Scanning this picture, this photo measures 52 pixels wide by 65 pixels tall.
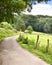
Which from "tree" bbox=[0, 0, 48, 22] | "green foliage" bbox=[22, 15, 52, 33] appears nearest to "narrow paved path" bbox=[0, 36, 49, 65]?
"tree" bbox=[0, 0, 48, 22]

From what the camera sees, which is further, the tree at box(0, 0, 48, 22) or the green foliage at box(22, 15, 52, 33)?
the green foliage at box(22, 15, 52, 33)

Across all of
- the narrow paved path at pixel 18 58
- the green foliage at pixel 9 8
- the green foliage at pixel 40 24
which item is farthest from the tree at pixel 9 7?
the green foliage at pixel 40 24

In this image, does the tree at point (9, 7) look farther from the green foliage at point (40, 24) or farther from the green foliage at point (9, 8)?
the green foliage at point (40, 24)

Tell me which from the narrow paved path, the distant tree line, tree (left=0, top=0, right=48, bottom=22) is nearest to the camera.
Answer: the narrow paved path

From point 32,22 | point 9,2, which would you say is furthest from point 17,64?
point 32,22

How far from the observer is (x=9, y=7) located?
97.0 feet

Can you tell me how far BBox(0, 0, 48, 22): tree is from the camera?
28102mm

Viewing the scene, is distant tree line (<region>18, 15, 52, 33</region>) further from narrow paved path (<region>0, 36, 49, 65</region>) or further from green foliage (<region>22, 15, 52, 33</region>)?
narrow paved path (<region>0, 36, 49, 65</region>)

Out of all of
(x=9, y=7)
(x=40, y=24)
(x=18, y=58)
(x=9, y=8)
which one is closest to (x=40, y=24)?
(x=40, y=24)

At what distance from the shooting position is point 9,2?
28.2 m

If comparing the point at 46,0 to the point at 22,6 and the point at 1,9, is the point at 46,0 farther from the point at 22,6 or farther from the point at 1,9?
the point at 1,9

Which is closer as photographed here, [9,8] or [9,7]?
[9,7]

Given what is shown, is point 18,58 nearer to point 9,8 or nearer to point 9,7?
point 9,7

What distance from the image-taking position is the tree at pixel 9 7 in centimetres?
2810
